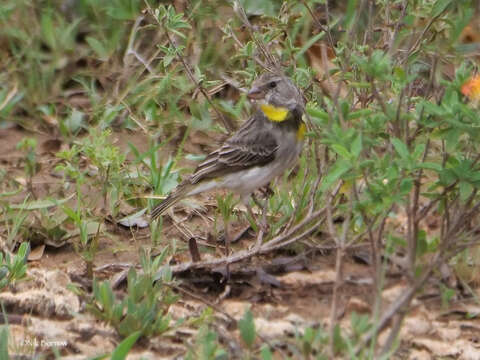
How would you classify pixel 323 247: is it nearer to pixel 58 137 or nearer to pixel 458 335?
pixel 458 335

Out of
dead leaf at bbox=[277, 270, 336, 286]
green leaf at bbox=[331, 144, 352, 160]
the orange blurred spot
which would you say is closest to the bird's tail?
dead leaf at bbox=[277, 270, 336, 286]

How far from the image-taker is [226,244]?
5.56 metres

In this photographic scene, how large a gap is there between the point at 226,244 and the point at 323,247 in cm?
62

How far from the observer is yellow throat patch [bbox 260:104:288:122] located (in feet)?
19.9

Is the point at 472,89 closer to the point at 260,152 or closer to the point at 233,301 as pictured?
the point at 233,301

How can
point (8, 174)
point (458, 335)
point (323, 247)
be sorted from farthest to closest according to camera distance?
point (8, 174) → point (323, 247) → point (458, 335)

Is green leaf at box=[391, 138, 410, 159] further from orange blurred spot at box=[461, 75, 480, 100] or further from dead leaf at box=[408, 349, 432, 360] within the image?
dead leaf at box=[408, 349, 432, 360]

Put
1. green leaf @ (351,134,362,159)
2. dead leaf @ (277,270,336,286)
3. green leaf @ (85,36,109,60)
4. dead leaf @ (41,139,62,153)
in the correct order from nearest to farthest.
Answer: green leaf @ (351,134,362,159) < dead leaf @ (277,270,336,286) < dead leaf @ (41,139,62,153) < green leaf @ (85,36,109,60)

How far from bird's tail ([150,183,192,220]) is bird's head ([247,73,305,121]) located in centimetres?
71

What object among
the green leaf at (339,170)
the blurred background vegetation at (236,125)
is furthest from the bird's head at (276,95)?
the green leaf at (339,170)

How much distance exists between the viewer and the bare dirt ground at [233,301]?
4.54 metres

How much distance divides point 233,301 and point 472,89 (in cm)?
187

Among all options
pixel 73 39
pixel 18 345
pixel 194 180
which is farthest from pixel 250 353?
pixel 73 39

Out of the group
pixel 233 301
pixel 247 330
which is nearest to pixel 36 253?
pixel 233 301
